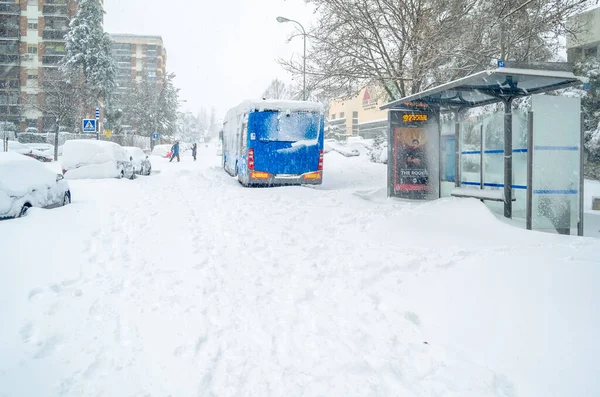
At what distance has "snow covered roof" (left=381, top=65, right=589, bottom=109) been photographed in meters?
7.19

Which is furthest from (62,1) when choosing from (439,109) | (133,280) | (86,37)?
(133,280)

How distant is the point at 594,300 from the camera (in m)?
4.02

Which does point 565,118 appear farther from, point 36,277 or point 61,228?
point 61,228

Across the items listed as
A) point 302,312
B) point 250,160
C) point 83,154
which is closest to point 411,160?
point 250,160

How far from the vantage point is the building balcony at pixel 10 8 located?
55656 mm

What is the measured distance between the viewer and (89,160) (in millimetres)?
16594

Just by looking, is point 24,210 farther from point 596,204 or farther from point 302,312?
point 596,204

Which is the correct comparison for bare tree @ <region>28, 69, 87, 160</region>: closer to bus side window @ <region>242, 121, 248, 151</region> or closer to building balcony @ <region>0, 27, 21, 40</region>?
bus side window @ <region>242, 121, 248, 151</region>

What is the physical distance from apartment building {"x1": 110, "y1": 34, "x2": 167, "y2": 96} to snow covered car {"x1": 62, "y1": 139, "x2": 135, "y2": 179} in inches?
3000

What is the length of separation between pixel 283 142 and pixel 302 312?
395 inches

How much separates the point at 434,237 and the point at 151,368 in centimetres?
485

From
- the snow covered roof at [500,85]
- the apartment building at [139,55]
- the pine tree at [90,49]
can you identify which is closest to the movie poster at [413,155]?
the snow covered roof at [500,85]

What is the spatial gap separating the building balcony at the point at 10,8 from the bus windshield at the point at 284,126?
2265 inches

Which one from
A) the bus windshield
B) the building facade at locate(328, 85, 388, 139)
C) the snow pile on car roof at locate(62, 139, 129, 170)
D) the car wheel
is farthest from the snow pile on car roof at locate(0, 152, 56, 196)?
the building facade at locate(328, 85, 388, 139)
